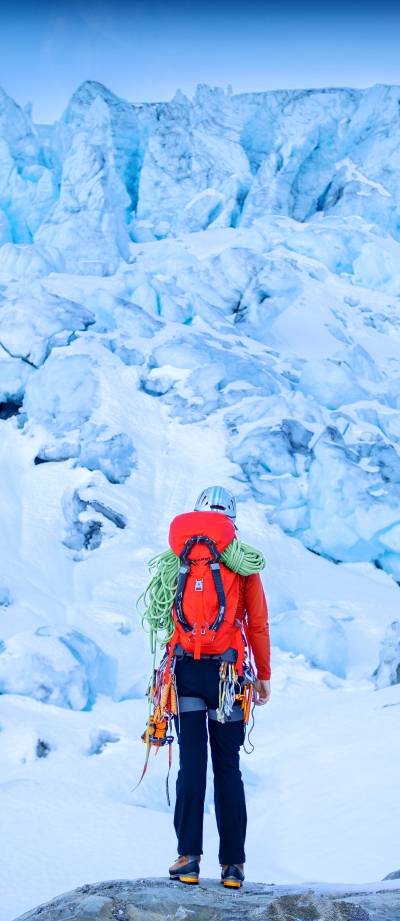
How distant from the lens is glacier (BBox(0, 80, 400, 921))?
611cm

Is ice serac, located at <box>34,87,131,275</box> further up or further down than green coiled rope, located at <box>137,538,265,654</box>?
further up

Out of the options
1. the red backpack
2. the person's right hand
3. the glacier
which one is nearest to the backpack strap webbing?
the red backpack

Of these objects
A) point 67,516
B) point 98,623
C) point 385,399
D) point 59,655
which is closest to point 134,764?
point 59,655

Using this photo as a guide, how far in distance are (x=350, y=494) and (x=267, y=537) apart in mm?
1628

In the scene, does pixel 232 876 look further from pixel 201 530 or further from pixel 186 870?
pixel 201 530

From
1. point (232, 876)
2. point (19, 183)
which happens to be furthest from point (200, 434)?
point (19, 183)

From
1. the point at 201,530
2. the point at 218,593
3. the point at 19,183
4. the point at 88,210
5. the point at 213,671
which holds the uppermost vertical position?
the point at 19,183

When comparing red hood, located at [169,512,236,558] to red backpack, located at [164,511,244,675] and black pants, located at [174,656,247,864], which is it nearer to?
red backpack, located at [164,511,244,675]

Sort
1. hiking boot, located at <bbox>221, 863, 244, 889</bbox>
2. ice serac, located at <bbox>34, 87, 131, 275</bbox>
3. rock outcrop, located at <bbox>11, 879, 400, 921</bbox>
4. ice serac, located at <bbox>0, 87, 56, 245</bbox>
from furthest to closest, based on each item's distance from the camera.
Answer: ice serac, located at <bbox>0, 87, 56, 245</bbox>
ice serac, located at <bbox>34, 87, 131, 275</bbox>
hiking boot, located at <bbox>221, 863, 244, 889</bbox>
rock outcrop, located at <bbox>11, 879, 400, 921</bbox>

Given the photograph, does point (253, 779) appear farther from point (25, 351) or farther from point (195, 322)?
point (195, 322)

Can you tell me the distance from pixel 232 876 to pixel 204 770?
0.33m

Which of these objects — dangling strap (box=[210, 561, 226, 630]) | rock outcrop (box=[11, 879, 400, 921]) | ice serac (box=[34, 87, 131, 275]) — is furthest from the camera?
ice serac (box=[34, 87, 131, 275])

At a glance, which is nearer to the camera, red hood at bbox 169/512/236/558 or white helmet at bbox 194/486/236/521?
red hood at bbox 169/512/236/558

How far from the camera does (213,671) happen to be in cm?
282
